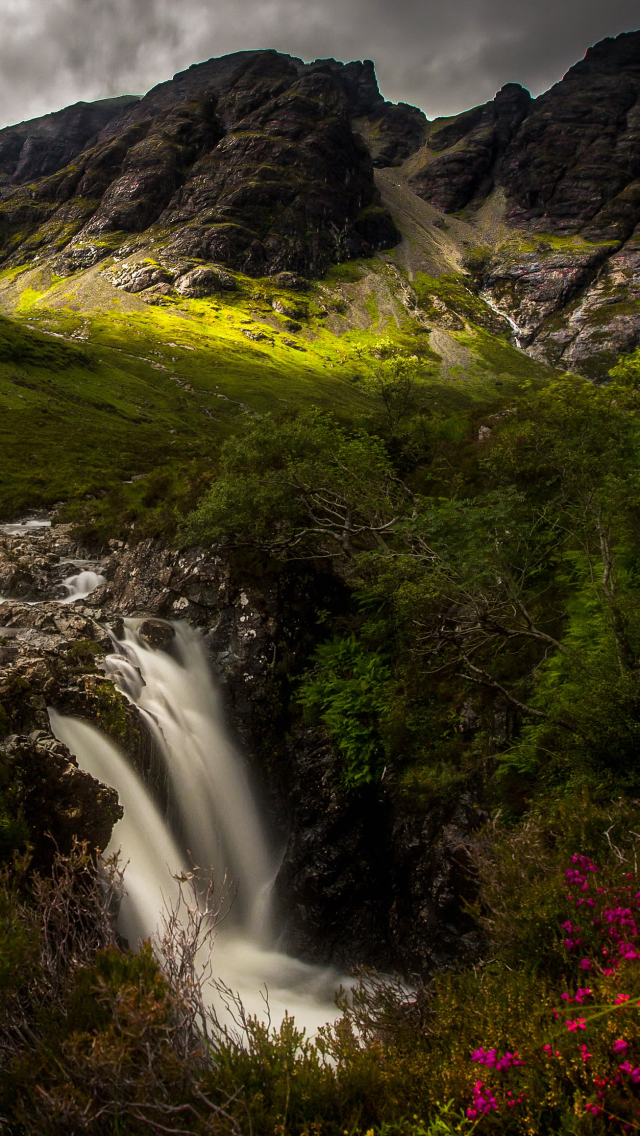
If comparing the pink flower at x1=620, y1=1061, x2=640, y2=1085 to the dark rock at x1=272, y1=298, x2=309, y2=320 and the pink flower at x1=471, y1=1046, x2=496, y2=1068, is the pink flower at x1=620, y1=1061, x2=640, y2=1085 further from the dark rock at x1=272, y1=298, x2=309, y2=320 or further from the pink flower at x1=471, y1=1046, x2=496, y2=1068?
the dark rock at x1=272, y1=298, x2=309, y2=320

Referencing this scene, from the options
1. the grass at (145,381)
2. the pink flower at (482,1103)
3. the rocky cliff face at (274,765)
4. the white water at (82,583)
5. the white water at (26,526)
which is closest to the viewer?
the pink flower at (482,1103)

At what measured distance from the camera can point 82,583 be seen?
2444cm

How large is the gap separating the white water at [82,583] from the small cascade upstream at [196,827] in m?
6.70

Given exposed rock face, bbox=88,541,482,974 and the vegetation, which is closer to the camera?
the vegetation

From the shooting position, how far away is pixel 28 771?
1048 centimetres

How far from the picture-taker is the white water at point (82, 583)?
23.8 meters

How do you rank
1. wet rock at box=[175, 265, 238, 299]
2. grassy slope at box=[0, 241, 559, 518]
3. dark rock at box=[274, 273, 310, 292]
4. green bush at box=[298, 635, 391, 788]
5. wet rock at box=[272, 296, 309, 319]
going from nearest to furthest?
green bush at box=[298, 635, 391, 788], grassy slope at box=[0, 241, 559, 518], wet rock at box=[175, 265, 238, 299], wet rock at box=[272, 296, 309, 319], dark rock at box=[274, 273, 310, 292]

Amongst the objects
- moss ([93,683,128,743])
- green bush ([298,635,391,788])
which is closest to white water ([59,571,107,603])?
moss ([93,683,128,743])

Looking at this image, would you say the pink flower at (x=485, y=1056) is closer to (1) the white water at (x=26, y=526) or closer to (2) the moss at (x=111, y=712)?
(2) the moss at (x=111, y=712)

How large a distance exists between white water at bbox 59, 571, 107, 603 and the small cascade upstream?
6.70m

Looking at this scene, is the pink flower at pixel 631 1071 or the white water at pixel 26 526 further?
the white water at pixel 26 526

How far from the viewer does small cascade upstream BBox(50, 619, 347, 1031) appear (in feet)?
38.7

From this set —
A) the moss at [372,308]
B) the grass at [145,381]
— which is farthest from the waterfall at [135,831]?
the moss at [372,308]

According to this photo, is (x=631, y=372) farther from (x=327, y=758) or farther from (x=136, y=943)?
(x=136, y=943)
